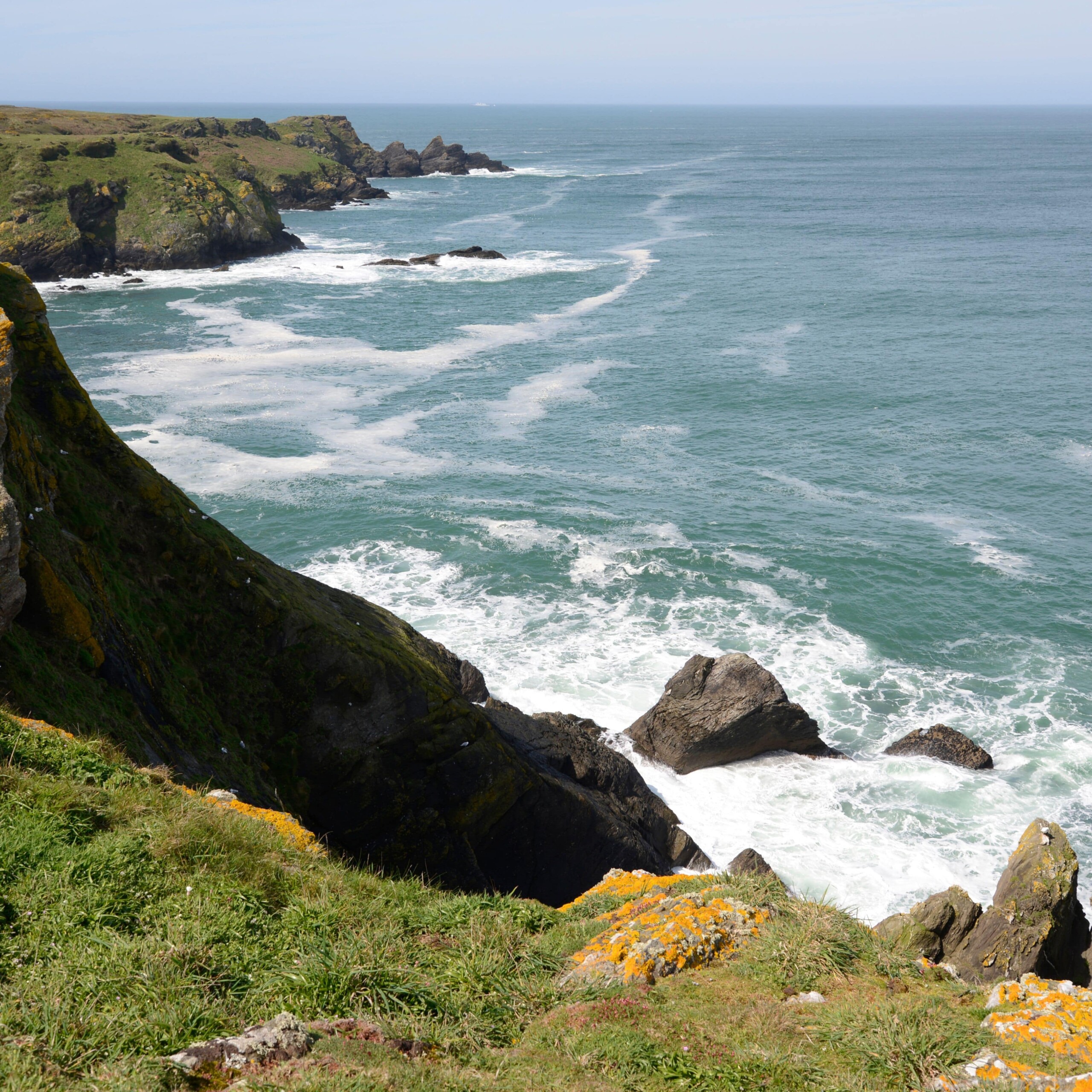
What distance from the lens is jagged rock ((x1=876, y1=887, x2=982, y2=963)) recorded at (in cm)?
1577

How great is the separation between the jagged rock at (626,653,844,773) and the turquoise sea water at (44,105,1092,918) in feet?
2.03

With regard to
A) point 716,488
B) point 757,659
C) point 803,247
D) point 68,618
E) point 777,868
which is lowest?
point 777,868

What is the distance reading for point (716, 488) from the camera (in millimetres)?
40031

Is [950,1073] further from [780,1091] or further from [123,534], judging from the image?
[123,534]

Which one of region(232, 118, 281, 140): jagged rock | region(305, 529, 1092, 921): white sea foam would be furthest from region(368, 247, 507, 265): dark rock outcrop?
region(232, 118, 281, 140): jagged rock

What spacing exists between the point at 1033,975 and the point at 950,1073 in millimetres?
2395

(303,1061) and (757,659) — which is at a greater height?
(303,1061)

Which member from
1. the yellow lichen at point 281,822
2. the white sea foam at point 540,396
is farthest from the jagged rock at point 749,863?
the white sea foam at point 540,396

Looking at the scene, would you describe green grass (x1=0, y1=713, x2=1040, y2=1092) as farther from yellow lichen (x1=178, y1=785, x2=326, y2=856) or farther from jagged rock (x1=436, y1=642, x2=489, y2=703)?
jagged rock (x1=436, y1=642, x2=489, y2=703)

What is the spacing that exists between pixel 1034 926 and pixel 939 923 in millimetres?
1598

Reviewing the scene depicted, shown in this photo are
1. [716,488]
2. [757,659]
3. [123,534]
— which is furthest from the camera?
[716,488]

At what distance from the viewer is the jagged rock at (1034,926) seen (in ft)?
50.9

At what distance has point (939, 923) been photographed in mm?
16250

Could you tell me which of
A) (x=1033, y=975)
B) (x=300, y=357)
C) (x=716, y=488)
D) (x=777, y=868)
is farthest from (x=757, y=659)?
(x=300, y=357)
